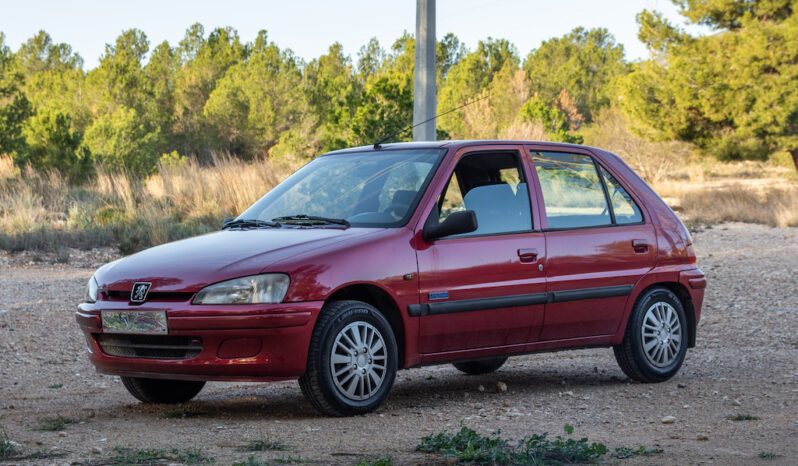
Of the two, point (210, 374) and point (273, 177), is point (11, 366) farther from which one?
point (273, 177)

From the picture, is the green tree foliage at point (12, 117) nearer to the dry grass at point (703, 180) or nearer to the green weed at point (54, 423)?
the dry grass at point (703, 180)

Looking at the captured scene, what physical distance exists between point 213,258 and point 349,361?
948 millimetres

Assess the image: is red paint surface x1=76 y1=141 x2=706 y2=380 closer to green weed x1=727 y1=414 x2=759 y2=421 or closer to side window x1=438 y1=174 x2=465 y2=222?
side window x1=438 y1=174 x2=465 y2=222

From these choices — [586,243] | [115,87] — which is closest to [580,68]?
[115,87]

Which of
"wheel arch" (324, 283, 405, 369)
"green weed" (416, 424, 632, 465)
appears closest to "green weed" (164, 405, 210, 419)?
"wheel arch" (324, 283, 405, 369)

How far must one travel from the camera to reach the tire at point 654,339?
281 inches

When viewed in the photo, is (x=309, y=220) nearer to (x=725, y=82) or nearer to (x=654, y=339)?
(x=654, y=339)

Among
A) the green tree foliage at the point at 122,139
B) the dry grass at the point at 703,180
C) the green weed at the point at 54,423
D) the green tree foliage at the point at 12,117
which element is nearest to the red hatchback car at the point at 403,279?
the green weed at the point at 54,423

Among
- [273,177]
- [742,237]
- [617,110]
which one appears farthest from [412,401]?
[617,110]

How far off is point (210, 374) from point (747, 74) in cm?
2796

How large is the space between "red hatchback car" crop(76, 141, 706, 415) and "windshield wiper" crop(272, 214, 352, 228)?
25 millimetres

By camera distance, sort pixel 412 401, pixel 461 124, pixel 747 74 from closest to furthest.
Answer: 1. pixel 412 401
2. pixel 747 74
3. pixel 461 124

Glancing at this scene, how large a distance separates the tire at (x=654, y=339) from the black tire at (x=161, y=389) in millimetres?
2992

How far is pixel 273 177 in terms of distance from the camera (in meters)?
20.6
